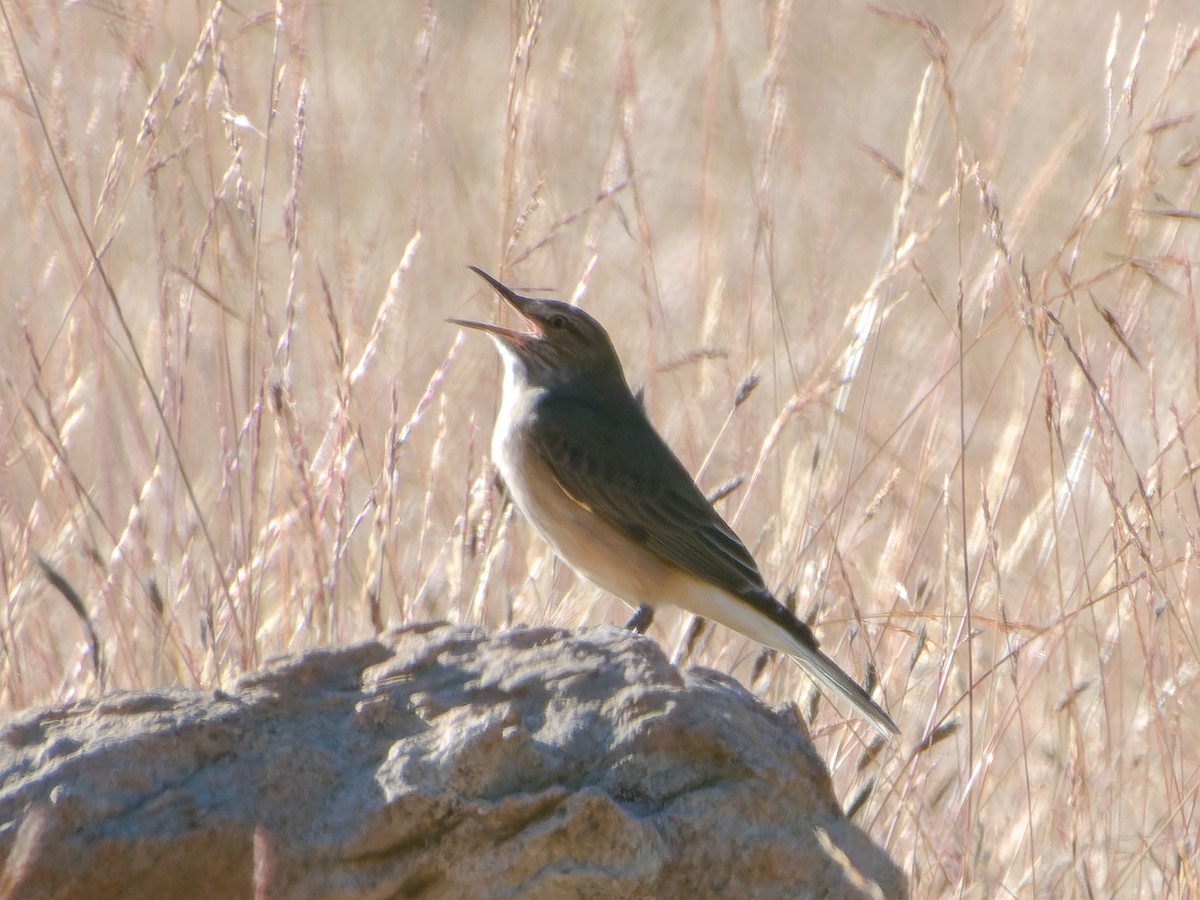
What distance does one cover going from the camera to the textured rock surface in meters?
2.86

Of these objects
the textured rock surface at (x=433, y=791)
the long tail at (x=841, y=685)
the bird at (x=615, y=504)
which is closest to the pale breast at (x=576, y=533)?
the bird at (x=615, y=504)

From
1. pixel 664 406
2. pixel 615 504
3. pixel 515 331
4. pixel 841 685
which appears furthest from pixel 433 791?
pixel 664 406

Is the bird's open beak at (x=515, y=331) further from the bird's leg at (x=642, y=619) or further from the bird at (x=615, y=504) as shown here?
the bird's leg at (x=642, y=619)

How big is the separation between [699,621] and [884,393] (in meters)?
3.89

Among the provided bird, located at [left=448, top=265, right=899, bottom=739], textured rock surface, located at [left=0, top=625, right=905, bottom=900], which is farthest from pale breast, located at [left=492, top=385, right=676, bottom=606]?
textured rock surface, located at [left=0, top=625, right=905, bottom=900]

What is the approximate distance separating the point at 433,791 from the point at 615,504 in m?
2.70

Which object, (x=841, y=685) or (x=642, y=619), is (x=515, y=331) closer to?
(x=642, y=619)

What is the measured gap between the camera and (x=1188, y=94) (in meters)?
10.1

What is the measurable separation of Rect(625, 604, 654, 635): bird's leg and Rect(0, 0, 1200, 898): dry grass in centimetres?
24

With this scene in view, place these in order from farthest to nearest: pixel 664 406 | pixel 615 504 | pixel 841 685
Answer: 1. pixel 664 406
2. pixel 615 504
3. pixel 841 685

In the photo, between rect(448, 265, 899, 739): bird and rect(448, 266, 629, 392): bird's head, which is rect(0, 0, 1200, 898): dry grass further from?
rect(448, 266, 629, 392): bird's head

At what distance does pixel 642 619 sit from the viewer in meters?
5.45

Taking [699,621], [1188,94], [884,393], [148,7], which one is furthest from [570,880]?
[1188,94]

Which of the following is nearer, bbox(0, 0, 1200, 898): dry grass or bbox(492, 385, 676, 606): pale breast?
bbox(0, 0, 1200, 898): dry grass
